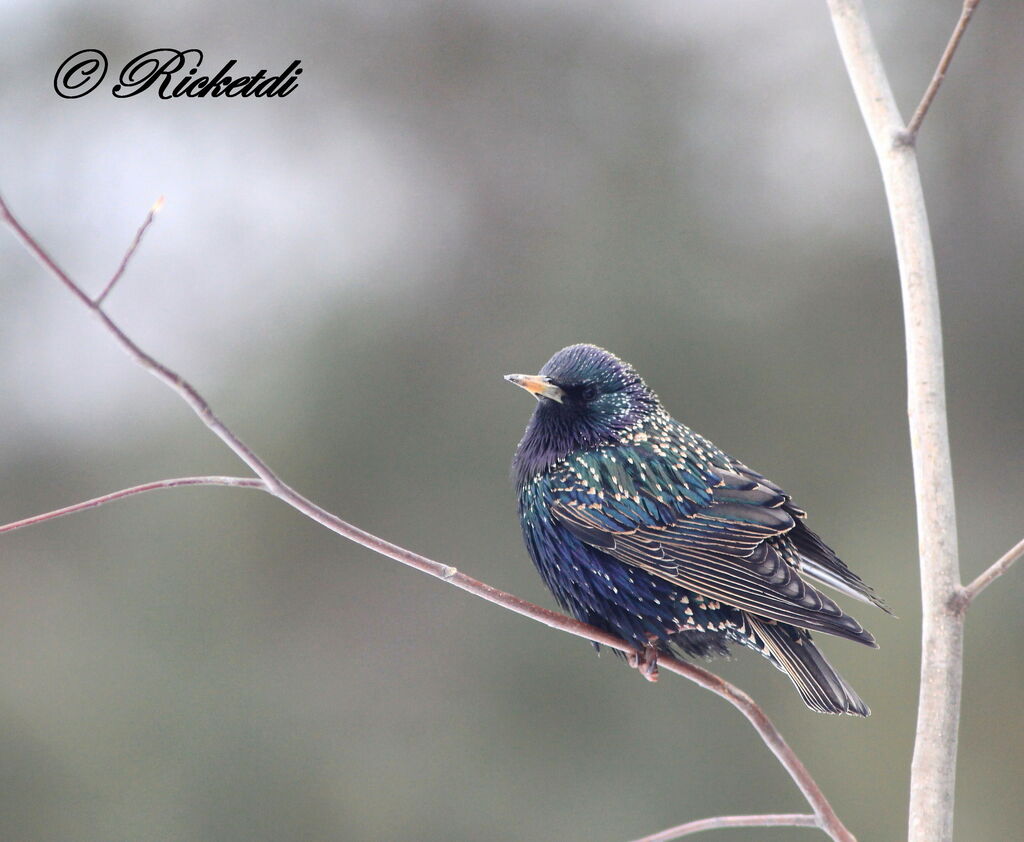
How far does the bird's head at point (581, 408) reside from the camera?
6.04 ft

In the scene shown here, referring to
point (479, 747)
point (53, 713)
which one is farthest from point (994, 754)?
point (53, 713)

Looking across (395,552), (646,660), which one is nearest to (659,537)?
(646,660)

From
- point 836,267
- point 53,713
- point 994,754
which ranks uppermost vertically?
point 836,267

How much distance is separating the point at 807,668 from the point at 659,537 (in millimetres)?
315

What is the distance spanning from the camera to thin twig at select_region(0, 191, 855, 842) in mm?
1112

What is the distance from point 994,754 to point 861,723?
501mm

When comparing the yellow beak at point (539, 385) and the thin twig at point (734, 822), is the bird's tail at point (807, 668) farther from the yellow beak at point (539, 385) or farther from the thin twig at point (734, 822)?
the yellow beak at point (539, 385)

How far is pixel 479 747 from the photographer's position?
400 cm

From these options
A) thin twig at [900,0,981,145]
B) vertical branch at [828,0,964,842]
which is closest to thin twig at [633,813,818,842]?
vertical branch at [828,0,964,842]

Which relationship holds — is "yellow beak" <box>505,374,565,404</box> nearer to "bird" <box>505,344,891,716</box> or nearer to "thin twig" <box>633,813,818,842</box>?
"bird" <box>505,344,891,716</box>

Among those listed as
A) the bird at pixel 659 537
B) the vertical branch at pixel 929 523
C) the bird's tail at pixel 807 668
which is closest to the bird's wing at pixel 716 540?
the bird at pixel 659 537

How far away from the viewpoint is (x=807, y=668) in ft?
5.41

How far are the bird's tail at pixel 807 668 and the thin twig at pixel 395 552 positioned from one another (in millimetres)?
222

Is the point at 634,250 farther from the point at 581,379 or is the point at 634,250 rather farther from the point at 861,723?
the point at 581,379
